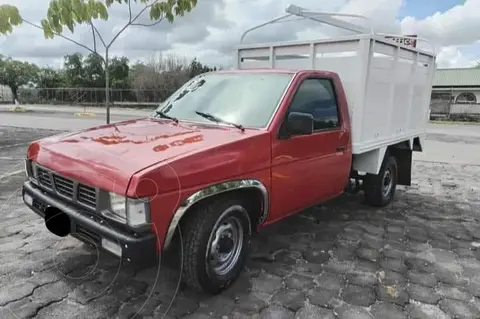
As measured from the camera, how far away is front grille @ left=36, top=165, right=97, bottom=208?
296 cm

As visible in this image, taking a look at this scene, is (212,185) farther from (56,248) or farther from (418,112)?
(418,112)

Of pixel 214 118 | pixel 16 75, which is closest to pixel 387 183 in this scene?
pixel 214 118

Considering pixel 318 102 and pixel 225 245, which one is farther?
pixel 318 102

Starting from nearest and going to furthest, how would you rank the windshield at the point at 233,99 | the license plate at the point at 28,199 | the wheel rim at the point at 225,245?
the wheel rim at the point at 225,245 < the license plate at the point at 28,199 < the windshield at the point at 233,99

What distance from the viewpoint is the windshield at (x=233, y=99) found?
384 centimetres

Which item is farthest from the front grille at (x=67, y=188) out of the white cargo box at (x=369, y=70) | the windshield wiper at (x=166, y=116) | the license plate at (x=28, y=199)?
the white cargo box at (x=369, y=70)

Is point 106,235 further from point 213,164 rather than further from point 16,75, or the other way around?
point 16,75

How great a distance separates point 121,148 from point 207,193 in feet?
2.48

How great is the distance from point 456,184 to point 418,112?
215cm

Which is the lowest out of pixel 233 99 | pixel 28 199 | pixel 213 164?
pixel 28 199

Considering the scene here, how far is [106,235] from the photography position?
9.14 feet

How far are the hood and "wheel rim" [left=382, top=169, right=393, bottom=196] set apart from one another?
3.27 m

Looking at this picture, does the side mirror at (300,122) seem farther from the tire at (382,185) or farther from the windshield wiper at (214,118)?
the tire at (382,185)

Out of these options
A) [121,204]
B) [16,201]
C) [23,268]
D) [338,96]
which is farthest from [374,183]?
[16,201]
